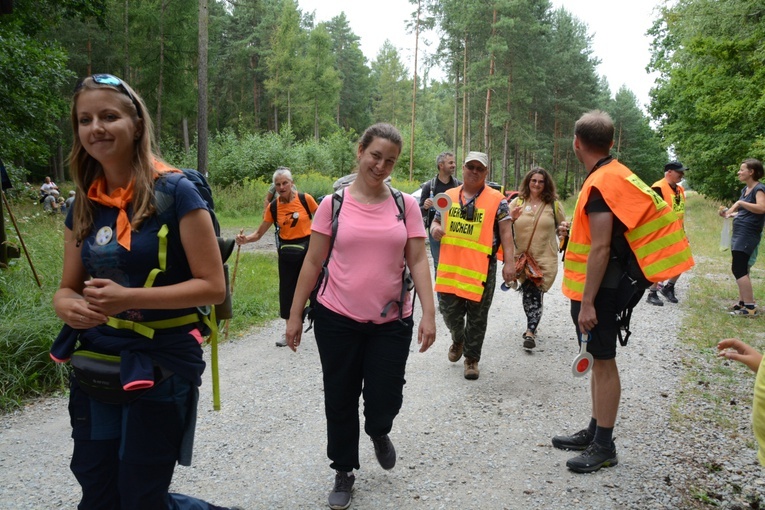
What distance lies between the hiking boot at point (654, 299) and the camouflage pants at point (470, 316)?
4850 mm

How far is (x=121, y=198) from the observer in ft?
6.54

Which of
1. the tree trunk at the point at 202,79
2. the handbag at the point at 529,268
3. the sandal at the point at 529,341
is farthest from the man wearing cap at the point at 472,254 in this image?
the tree trunk at the point at 202,79

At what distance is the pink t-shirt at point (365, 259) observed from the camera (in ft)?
9.94

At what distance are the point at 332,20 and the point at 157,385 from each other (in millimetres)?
67460

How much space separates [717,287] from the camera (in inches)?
405

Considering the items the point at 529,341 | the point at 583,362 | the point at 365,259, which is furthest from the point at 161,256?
the point at 529,341

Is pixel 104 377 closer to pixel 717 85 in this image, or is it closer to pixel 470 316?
pixel 470 316

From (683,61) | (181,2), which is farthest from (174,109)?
(683,61)

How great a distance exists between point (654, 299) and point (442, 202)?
545cm

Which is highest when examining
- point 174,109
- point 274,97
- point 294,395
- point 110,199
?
point 274,97

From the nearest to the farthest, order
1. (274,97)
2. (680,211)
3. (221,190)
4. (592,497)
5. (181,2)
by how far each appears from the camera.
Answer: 1. (592,497)
2. (680,211)
3. (221,190)
4. (181,2)
5. (274,97)

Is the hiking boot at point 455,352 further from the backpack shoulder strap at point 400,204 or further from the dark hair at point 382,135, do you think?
the dark hair at point 382,135

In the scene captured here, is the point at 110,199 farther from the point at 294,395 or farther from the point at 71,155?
the point at 294,395

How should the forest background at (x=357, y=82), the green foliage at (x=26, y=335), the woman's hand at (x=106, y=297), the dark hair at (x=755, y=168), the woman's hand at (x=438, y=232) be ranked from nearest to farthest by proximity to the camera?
the woman's hand at (x=106, y=297) < the green foliage at (x=26, y=335) < the woman's hand at (x=438, y=232) < the dark hair at (x=755, y=168) < the forest background at (x=357, y=82)
